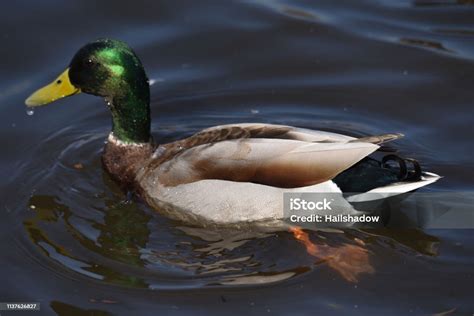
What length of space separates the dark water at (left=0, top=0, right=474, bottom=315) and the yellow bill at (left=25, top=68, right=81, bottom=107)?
0.61 meters

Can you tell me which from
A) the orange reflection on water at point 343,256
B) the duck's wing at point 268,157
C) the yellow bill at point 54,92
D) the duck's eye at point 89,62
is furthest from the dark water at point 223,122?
the duck's eye at point 89,62

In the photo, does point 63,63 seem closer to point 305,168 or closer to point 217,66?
point 217,66

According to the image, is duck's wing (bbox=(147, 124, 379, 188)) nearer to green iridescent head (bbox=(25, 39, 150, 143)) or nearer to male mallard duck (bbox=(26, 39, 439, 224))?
male mallard duck (bbox=(26, 39, 439, 224))

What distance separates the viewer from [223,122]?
8469mm

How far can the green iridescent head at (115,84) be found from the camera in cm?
738

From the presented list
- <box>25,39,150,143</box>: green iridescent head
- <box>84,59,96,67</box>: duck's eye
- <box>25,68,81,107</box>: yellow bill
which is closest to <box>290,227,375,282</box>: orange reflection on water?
<box>25,39,150,143</box>: green iridescent head

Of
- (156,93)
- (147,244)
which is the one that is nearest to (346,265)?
(147,244)

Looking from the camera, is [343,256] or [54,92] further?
[54,92]

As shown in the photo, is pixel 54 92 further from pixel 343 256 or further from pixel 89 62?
pixel 343 256

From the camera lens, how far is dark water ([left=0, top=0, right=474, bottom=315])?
6.41 metres

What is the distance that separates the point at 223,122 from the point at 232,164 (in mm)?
1633

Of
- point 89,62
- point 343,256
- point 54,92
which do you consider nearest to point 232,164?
point 343,256
